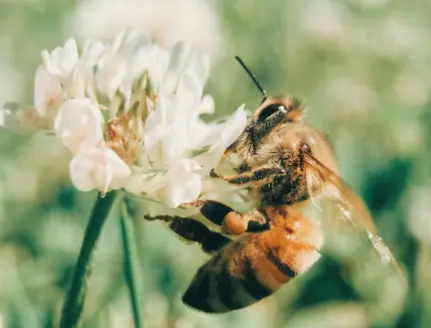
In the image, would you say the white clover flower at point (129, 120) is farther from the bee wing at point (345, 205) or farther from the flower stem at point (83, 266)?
the bee wing at point (345, 205)

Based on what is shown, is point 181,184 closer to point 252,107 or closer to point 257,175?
point 257,175

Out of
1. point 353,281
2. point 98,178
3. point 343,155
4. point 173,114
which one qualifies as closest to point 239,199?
point 173,114

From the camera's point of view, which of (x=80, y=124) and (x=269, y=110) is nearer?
(x=80, y=124)

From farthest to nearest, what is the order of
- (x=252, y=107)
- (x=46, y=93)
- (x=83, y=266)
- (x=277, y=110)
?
(x=252, y=107)
(x=277, y=110)
(x=46, y=93)
(x=83, y=266)

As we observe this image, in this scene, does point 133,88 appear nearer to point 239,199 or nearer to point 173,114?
point 173,114

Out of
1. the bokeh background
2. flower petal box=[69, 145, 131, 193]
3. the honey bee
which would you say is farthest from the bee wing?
the bokeh background

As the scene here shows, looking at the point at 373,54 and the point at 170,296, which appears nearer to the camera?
the point at 170,296

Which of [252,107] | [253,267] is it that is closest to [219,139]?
[253,267]

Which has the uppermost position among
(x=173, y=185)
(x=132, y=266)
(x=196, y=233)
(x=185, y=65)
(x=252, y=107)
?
(x=185, y=65)
